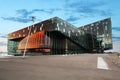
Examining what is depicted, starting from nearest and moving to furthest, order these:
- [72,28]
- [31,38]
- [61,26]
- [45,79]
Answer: [45,79] < [61,26] < [31,38] < [72,28]

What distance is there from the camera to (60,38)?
103062 millimetres

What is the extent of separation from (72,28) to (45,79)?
9793cm

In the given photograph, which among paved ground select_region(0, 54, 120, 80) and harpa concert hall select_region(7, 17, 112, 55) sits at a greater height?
harpa concert hall select_region(7, 17, 112, 55)

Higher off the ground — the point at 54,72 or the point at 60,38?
the point at 60,38

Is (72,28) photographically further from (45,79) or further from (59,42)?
(45,79)

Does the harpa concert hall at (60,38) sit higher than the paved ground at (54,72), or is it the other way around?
the harpa concert hall at (60,38)

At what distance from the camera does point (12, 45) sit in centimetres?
13738

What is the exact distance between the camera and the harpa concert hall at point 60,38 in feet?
299

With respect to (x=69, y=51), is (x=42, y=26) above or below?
above

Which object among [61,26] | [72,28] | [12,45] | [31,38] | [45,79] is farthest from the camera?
[12,45]

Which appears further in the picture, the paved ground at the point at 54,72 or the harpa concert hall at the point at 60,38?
the harpa concert hall at the point at 60,38

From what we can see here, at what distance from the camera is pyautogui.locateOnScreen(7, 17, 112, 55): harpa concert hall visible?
299ft

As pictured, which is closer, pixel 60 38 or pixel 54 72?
pixel 54 72

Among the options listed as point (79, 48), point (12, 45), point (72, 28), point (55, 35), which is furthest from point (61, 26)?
point (12, 45)
